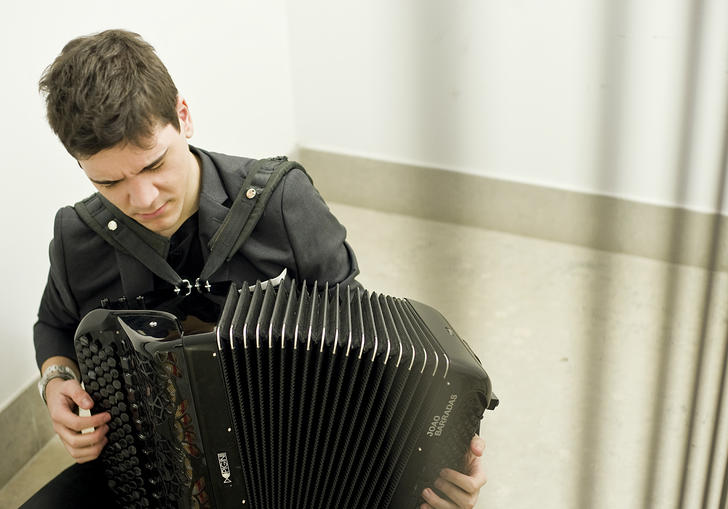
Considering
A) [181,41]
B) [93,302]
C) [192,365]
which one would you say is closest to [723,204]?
[192,365]

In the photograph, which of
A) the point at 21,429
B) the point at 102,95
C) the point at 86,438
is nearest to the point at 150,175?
the point at 102,95

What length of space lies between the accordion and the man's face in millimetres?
175

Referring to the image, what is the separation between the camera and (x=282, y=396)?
1147 mm

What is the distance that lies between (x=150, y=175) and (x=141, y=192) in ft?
0.10

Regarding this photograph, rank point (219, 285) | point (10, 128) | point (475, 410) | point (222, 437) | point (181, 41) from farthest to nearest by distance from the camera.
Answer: point (181, 41), point (10, 128), point (219, 285), point (222, 437), point (475, 410)

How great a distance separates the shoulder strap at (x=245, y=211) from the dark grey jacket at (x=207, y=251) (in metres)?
0.01

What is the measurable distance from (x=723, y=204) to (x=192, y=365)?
3.17 feet

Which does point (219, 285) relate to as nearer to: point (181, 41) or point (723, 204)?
point (723, 204)

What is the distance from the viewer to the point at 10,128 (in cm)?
182

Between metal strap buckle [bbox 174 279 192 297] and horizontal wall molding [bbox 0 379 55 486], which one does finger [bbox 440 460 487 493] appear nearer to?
metal strap buckle [bbox 174 279 192 297]

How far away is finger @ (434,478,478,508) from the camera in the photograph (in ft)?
→ 3.62

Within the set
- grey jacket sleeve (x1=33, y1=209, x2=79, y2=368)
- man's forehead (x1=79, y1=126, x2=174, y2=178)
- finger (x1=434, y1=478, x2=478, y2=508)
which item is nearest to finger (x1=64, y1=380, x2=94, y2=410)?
grey jacket sleeve (x1=33, y1=209, x2=79, y2=368)

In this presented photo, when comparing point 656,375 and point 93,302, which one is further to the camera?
point 93,302

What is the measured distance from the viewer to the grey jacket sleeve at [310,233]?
1.45 meters
